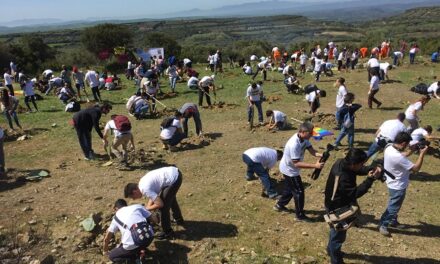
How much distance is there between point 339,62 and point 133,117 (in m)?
14.8

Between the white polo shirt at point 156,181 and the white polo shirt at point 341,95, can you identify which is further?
the white polo shirt at point 341,95

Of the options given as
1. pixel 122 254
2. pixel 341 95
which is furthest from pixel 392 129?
pixel 122 254

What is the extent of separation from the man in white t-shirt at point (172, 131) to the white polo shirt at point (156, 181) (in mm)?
5028

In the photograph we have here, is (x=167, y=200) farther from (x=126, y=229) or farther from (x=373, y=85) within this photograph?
(x=373, y=85)

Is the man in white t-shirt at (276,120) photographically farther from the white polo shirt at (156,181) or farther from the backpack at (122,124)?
the white polo shirt at (156,181)

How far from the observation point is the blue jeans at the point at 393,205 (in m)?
6.65

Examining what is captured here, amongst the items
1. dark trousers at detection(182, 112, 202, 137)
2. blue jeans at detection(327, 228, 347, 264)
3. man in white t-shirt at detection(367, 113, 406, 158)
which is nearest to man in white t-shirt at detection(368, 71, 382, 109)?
man in white t-shirt at detection(367, 113, 406, 158)

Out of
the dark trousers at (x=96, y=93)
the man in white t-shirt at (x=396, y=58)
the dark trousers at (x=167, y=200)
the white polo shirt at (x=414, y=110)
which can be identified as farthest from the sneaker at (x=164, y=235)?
the man in white t-shirt at (x=396, y=58)

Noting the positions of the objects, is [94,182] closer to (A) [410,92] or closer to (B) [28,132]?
(B) [28,132]

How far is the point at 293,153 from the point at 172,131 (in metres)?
5.69

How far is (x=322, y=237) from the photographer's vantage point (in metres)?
7.14

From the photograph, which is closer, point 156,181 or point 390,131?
point 156,181

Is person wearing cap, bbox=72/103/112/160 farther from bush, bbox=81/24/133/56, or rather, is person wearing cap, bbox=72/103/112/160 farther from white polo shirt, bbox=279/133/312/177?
bush, bbox=81/24/133/56

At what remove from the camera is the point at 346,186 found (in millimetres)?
5582
